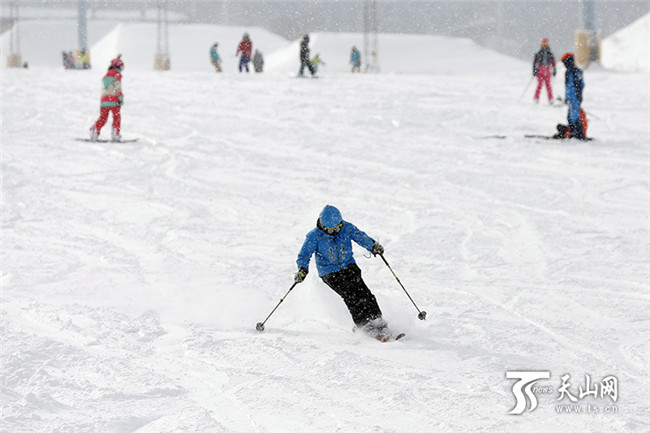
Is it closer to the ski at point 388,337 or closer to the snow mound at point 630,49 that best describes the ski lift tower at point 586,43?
the snow mound at point 630,49

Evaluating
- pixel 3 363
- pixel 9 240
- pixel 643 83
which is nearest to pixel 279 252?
pixel 9 240

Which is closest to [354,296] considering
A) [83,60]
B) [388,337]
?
[388,337]

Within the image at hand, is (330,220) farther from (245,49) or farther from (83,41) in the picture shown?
(83,41)

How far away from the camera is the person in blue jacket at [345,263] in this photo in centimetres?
601

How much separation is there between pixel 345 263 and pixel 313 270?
5.69 ft

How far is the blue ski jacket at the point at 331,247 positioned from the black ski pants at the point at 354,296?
2.0 inches

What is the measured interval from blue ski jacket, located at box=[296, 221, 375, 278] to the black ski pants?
5cm

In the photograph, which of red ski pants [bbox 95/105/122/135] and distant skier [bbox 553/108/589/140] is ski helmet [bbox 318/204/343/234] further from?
red ski pants [bbox 95/105/122/135]

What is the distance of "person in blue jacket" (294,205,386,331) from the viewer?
6012mm

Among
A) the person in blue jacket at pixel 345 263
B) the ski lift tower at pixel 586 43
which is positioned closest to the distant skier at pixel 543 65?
the ski lift tower at pixel 586 43

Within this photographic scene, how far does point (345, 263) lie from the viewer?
6109mm

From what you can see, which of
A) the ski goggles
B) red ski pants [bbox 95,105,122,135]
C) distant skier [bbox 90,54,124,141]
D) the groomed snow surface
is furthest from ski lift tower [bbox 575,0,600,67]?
the ski goggles

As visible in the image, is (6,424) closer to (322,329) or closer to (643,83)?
(322,329)

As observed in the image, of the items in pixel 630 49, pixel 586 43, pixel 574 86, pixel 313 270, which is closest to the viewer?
pixel 313 270
